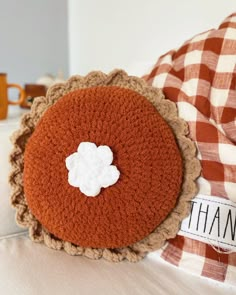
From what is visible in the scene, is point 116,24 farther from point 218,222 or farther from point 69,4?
point 218,222

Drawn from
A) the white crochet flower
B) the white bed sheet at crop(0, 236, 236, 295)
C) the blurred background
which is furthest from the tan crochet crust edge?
the blurred background

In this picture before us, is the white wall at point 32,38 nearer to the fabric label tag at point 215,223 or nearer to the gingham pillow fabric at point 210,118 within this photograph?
the gingham pillow fabric at point 210,118

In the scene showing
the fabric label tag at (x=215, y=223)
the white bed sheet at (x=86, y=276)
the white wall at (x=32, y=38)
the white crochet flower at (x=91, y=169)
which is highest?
the white wall at (x=32, y=38)

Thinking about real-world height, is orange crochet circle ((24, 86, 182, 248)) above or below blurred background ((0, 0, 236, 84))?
below

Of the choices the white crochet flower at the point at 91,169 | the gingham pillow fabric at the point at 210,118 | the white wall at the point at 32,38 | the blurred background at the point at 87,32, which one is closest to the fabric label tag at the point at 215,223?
the gingham pillow fabric at the point at 210,118

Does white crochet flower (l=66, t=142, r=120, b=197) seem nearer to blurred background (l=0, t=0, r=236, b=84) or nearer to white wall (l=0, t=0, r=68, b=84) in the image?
blurred background (l=0, t=0, r=236, b=84)
